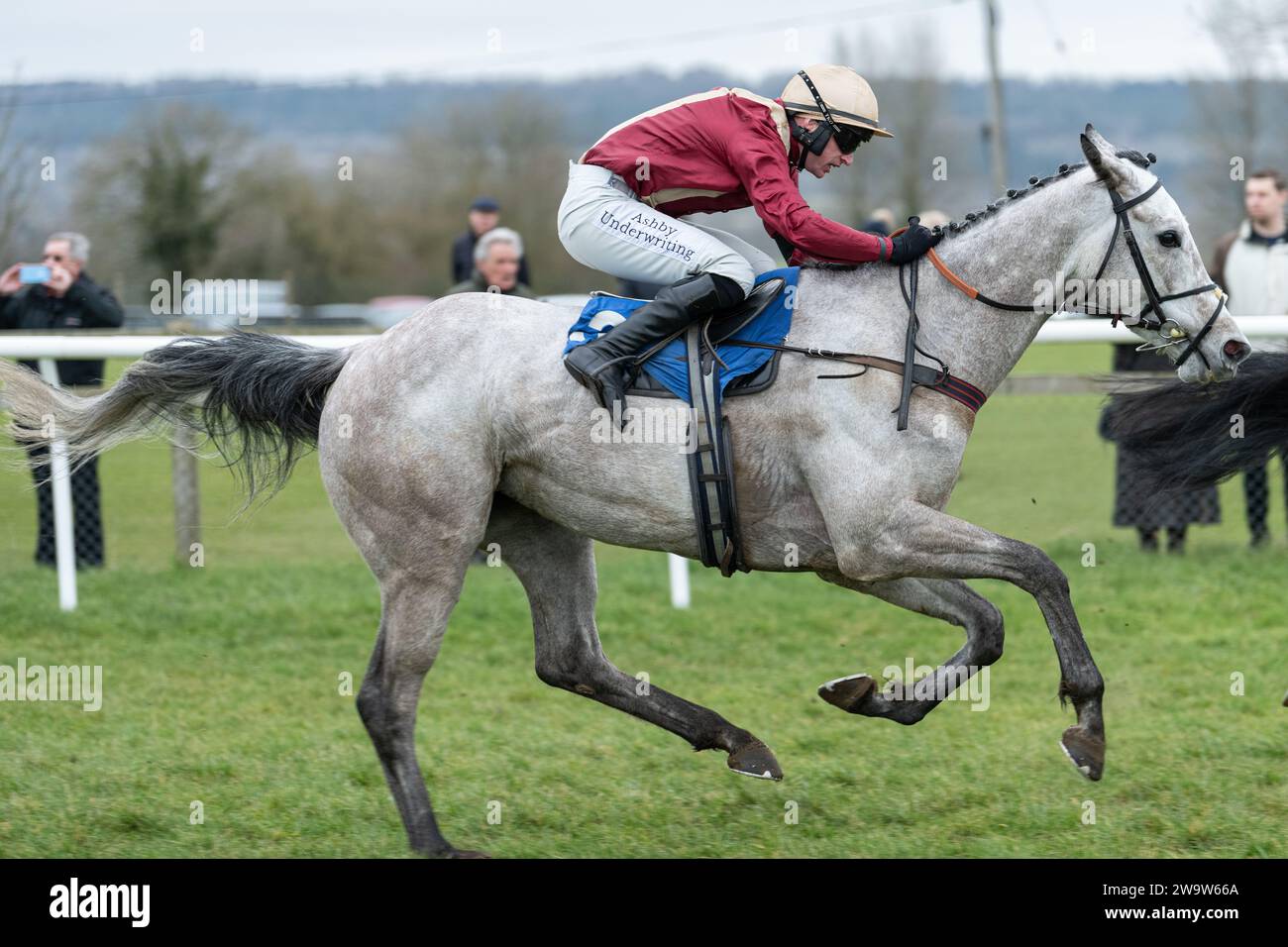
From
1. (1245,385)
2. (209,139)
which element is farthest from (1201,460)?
(209,139)

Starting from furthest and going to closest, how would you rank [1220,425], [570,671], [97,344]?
[97,344]
[1220,425]
[570,671]

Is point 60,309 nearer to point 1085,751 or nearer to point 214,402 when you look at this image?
point 214,402

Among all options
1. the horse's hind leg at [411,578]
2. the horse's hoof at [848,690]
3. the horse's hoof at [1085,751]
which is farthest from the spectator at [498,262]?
the horse's hoof at [1085,751]

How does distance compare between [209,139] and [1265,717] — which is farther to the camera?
[209,139]

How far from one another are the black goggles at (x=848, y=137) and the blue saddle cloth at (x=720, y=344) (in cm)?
42

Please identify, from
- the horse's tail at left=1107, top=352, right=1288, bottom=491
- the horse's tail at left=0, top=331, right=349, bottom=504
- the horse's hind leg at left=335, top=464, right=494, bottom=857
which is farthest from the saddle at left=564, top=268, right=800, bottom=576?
the horse's tail at left=1107, top=352, right=1288, bottom=491

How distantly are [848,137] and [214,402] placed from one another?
2301 millimetres

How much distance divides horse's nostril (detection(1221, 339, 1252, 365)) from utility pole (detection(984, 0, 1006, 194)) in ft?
73.0

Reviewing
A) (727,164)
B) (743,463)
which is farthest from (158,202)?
(743,463)

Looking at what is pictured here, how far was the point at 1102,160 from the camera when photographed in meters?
4.16

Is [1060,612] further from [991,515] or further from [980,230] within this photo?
[991,515]

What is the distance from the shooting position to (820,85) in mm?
4422

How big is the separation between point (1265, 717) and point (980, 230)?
8.62 ft

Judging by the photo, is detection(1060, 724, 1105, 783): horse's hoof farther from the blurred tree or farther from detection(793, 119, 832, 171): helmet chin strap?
the blurred tree
